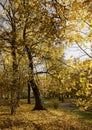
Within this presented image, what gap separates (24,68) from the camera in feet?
75.3

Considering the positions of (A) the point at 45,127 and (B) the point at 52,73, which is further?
(B) the point at 52,73

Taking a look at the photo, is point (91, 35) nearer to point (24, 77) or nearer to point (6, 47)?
point (24, 77)

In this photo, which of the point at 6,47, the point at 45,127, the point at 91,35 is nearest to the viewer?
the point at 91,35

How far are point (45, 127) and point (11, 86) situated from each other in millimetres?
4434

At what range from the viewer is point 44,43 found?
2852 cm

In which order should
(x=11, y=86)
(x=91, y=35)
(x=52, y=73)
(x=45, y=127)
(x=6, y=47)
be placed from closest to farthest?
(x=91, y=35) < (x=45, y=127) < (x=11, y=86) < (x=6, y=47) < (x=52, y=73)

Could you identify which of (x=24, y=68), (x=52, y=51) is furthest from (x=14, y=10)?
(x=24, y=68)

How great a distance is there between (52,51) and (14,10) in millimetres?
5069

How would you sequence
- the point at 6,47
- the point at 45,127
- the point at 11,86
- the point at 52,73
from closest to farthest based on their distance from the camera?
the point at 45,127 → the point at 11,86 → the point at 6,47 → the point at 52,73

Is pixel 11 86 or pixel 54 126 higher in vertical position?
pixel 11 86

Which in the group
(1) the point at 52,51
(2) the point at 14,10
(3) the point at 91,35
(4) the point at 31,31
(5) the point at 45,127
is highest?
(2) the point at 14,10

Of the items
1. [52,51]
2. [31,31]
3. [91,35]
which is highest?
[31,31]

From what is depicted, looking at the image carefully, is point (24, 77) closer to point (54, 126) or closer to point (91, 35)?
point (54, 126)

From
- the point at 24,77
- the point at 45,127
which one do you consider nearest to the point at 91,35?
the point at 45,127
